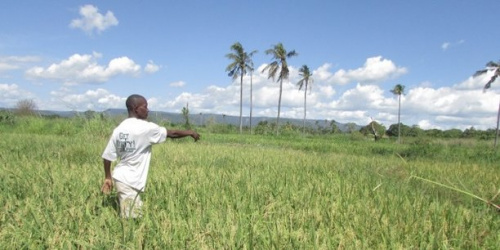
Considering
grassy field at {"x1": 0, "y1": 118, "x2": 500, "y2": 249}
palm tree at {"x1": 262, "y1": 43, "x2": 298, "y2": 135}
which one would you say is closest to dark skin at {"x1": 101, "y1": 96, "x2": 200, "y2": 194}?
grassy field at {"x1": 0, "y1": 118, "x2": 500, "y2": 249}

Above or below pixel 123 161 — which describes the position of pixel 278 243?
below

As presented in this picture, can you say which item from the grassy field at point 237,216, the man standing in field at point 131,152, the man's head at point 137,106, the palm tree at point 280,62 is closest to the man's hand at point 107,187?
the man standing in field at point 131,152

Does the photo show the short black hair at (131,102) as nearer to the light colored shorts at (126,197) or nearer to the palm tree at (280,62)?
the light colored shorts at (126,197)

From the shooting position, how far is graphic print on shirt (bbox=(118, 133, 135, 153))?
341 centimetres

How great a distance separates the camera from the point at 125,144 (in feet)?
11.2

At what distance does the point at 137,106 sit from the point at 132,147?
365mm

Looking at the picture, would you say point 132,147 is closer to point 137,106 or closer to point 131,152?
point 131,152

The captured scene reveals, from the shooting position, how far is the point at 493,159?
53.7ft

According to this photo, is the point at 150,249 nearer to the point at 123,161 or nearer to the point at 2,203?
the point at 123,161

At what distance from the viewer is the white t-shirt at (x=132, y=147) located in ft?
11.2

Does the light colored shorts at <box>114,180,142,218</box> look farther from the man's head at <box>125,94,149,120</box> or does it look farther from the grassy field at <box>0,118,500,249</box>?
the man's head at <box>125,94,149,120</box>

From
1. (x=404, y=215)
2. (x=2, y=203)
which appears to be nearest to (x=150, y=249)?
(x=2, y=203)

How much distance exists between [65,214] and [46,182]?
1.44 meters

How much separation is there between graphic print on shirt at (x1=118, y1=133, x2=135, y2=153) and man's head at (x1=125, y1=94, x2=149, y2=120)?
0.23 metres
